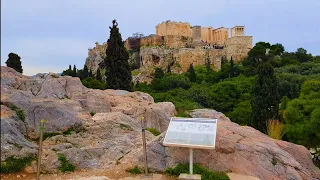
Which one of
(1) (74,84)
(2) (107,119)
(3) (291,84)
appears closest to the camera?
(2) (107,119)

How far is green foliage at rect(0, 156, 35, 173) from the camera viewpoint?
22.5ft

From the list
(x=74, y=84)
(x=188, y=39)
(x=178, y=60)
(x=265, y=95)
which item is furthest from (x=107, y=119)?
(x=188, y=39)

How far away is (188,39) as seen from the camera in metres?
70.4

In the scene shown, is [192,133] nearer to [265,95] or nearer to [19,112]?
[19,112]

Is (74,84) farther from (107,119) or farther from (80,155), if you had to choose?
(80,155)

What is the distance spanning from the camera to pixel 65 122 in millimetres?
8469

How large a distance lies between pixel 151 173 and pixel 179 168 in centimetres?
60

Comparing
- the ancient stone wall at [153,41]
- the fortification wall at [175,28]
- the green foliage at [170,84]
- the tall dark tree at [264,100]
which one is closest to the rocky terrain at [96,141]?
the tall dark tree at [264,100]

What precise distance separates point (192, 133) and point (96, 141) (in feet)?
8.44

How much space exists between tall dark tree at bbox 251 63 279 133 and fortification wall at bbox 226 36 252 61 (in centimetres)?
4254

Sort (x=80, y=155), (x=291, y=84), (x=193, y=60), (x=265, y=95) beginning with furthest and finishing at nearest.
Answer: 1. (x=193, y=60)
2. (x=291, y=84)
3. (x=265, y=95)
4. (x=80, y=155)

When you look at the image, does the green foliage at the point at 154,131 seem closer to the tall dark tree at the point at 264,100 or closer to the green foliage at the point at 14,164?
the green foliage at the point at 14,164

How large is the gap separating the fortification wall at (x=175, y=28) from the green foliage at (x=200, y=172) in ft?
207

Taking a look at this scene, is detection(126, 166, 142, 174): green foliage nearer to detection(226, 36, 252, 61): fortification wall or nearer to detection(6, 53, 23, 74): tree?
detection(6, 53, 23, 74): tree
